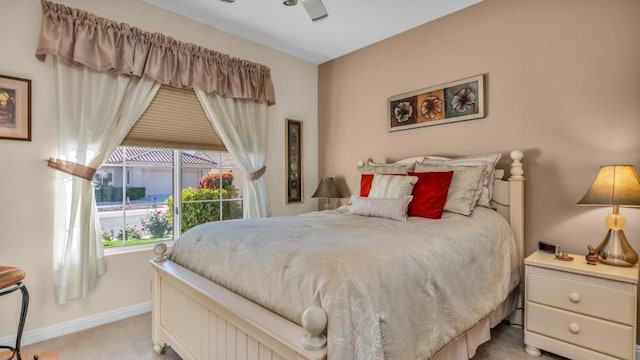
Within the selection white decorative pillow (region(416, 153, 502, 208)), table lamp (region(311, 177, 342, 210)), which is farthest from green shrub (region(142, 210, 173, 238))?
white decorative pillow (region(416, 153, 502, 208))

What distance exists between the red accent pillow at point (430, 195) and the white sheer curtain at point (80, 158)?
7.91ft

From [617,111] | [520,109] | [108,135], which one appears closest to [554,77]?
[520,109]

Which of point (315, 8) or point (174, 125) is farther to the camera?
point (174, 125)

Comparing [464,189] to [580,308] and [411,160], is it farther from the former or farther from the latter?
[580,308]

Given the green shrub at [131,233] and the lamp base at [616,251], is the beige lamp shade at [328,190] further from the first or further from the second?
the lamp base at [616,251]

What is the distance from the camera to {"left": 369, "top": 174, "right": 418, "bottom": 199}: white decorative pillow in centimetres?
247

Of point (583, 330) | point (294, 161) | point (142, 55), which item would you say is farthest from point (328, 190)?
point (583, 330)

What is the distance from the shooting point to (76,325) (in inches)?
92.8

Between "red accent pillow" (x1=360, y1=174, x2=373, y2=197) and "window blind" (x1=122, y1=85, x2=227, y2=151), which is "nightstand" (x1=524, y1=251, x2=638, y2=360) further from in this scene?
"window blind" (x1=122, y1=85, x2=227, y2=151)

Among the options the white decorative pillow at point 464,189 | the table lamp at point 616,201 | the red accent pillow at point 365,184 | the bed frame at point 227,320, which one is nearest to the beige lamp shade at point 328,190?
the red accent pillow at point 365,184

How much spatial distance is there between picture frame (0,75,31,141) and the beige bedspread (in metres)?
1.38

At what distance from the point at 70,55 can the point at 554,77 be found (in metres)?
3.54

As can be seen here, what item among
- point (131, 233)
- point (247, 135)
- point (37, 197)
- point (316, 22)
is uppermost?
point (316, 22)

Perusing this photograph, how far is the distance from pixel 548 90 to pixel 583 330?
1.65m
